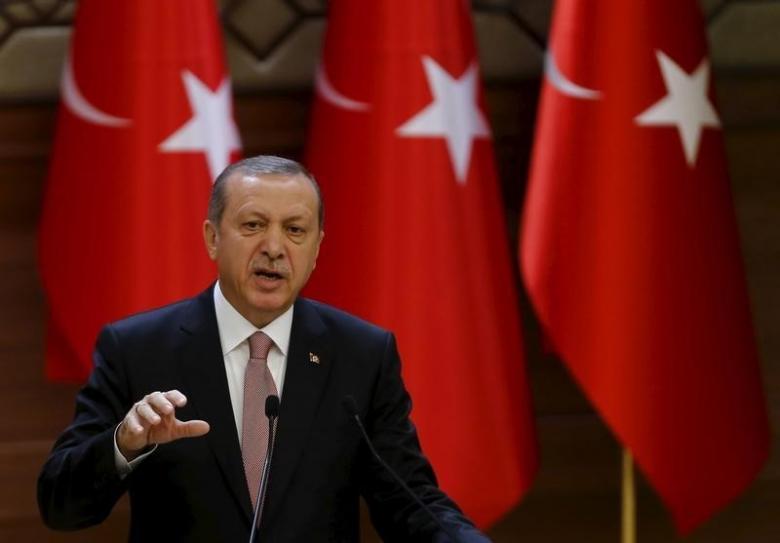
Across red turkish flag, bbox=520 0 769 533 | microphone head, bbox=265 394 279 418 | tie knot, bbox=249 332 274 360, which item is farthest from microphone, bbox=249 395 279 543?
red turkish flag, bbox=520 0 769 533

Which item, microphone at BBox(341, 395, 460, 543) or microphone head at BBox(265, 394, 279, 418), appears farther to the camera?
microphone at BBox(341, 395, 460, 543)

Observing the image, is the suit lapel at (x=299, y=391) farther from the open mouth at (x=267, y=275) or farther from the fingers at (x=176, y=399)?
the fingers at (x=176, y=399)

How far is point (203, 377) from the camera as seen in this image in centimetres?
172

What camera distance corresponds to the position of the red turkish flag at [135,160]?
284 cm

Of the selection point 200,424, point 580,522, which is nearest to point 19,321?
point 580,522

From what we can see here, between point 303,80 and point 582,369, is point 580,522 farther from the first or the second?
point 303,80

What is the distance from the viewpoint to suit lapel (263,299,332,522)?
1.67 metres

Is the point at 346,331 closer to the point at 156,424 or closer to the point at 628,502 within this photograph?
the point at 156,424

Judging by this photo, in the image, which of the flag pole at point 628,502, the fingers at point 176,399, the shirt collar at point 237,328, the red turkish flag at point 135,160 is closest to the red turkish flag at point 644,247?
the flag pole at point 628,502

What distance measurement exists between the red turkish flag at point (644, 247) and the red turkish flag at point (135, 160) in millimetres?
780

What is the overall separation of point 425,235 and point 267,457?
133 centimetres

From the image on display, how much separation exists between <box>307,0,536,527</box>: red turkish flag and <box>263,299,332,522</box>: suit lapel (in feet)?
3.49

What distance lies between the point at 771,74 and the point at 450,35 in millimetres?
973

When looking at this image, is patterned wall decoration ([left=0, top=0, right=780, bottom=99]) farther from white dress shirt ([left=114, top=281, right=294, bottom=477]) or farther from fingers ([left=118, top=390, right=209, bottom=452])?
fingers ([left=118, top=390, right=209, bottom=452])
